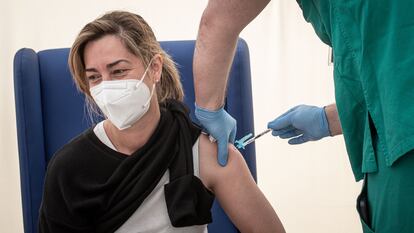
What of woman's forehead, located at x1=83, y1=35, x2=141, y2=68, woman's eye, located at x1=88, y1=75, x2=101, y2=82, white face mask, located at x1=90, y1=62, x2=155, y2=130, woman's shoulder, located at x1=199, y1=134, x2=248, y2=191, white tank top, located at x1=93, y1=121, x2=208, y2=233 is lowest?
white tank top, located at x1=93, y1=121, x2=208, y2=233

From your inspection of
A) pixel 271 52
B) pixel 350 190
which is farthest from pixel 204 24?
pixel 350 190

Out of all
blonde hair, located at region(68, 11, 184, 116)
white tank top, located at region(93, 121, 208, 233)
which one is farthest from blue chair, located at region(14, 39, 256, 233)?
white tank top, located at region(93, 121, 208, 233)

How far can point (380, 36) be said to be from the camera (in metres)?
0.71

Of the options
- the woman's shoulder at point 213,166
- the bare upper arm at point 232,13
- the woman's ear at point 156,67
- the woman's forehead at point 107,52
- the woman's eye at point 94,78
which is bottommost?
the woman's shoulder at point 213,166

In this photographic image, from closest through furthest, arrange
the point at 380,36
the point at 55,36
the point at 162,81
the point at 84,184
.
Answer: the point at 380,36 → the point at 84,184 → the point at 162,81 → the point at 55,36

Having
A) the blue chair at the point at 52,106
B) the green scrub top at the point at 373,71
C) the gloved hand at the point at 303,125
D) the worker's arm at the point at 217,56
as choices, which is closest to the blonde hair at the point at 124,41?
the blue chair at the point at 52,106

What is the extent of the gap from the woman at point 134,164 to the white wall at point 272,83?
1.12m

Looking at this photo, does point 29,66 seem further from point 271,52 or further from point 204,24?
point 271,52

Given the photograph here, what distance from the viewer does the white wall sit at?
87.1 inches

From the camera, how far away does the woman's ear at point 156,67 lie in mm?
1210

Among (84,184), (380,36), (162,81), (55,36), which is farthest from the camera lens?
(55,36)

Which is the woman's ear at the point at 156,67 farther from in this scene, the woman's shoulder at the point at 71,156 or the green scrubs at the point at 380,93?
the green scrubs at the point at 380,93

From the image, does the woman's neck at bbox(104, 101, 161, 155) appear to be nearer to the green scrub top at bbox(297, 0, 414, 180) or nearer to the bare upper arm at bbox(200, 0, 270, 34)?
the bare upper arm at bbox(200, 0, 270, 34)

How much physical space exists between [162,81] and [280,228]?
24.4 inches
